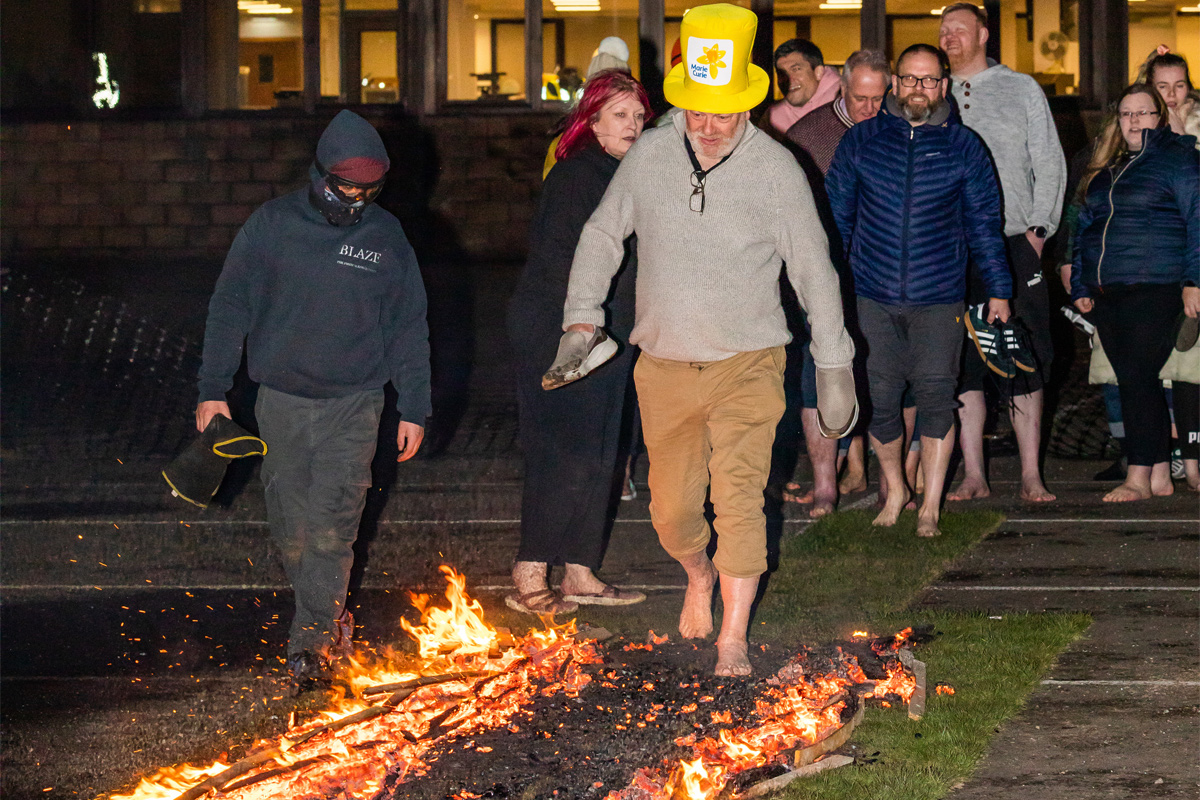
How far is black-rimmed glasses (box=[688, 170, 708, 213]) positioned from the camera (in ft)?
16.0

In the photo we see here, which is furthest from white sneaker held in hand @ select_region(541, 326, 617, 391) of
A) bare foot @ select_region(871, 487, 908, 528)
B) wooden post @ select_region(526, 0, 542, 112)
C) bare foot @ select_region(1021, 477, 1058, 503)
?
wooden post @ select_region(526, 0, 542, 112)

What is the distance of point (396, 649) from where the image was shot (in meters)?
5.47

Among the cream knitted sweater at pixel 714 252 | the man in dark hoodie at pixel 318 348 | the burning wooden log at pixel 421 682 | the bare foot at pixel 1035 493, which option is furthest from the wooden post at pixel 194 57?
the burning wooden log at pixel 421 682

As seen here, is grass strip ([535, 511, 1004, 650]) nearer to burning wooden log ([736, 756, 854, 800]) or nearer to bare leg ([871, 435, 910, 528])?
bare leg ([871, 435, 910, 528])

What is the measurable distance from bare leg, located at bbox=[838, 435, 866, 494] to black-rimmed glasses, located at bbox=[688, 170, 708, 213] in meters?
3.91

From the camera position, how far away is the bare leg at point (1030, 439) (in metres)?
8.19

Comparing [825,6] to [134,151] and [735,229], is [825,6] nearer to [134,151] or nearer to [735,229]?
[134,151]

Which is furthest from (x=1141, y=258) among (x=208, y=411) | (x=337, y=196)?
(x=208, y=411)

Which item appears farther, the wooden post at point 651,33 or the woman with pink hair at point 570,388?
the wooden post at point 651,33

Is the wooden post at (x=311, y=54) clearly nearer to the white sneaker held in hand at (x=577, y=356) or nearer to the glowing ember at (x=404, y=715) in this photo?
the glowing ember at (x=404, y=715)

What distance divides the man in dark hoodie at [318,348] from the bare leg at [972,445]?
390 cm


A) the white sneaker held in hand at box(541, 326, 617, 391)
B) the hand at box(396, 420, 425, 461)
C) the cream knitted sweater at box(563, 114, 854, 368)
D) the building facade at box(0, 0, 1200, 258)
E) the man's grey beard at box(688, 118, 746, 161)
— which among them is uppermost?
the building facade at box(0, 0, 1200, 258)

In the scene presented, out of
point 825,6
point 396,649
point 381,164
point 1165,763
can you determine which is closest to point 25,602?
point 396,649

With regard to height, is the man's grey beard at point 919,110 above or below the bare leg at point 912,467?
above
